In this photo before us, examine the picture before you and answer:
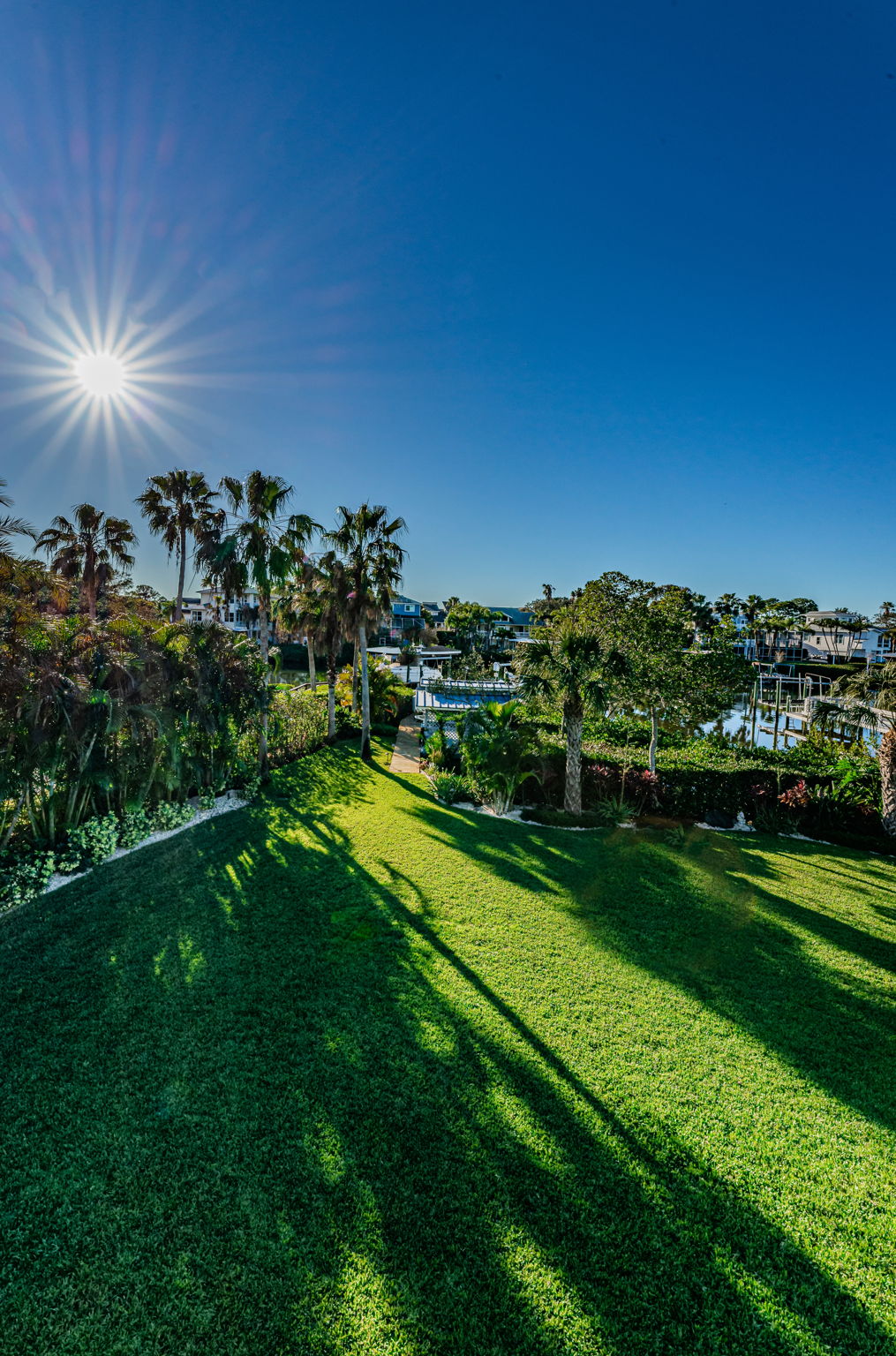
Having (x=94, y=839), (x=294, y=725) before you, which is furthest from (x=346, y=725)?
(x=94, y=839)

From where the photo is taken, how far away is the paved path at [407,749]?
15664 mm

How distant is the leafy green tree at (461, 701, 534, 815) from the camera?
37.7 ft

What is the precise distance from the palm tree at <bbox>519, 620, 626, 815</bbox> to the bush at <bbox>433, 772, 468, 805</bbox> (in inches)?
97.5

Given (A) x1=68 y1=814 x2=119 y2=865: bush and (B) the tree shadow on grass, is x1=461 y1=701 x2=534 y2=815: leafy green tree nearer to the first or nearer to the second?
(B) the tree shadow on grass

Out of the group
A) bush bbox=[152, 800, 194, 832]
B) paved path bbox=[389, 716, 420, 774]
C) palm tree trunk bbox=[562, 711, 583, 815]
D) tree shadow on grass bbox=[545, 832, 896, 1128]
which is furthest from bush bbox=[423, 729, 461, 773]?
bush bbox=[152, 800, 194, 832]

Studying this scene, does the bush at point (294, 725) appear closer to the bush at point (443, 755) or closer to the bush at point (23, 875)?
the bush at point (443, 755)

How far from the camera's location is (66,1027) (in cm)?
439

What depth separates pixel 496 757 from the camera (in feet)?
38.5

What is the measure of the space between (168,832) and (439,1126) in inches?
304

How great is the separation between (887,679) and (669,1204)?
35.7ft

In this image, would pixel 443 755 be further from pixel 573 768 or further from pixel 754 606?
pixel 754 606

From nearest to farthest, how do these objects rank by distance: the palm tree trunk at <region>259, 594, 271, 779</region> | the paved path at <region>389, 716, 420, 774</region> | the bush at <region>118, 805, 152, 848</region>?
the bush at <region>118, 805, 152, 848</region> < the palm tree trunk at <region>259, 594, 271, 779</region> < the paved path at <region>389, 716, 420, 774</region>

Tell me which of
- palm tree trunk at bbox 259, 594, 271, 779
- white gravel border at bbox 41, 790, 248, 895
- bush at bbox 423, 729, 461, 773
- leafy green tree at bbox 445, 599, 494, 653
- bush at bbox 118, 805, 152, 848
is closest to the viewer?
white gravel border at bbox 41, 790, 248, 895

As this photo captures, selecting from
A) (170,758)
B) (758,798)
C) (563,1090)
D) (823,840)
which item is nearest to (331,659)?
(170,758)
